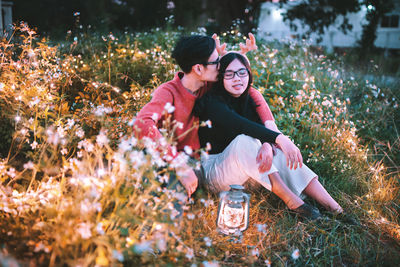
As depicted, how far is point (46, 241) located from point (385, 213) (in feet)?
8.42

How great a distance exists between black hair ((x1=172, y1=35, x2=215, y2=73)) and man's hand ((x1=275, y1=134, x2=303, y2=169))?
88 cm

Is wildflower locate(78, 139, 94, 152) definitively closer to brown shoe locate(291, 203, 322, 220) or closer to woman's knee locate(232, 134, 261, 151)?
woman's knee locate(232, 134, 261, 151)

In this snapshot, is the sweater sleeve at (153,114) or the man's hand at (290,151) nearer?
the sweater sleeve at (153,114)

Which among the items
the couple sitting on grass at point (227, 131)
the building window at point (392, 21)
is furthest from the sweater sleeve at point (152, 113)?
the building window at point (392, 21)

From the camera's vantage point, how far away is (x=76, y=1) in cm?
1422

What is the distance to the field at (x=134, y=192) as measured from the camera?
1.63 meters

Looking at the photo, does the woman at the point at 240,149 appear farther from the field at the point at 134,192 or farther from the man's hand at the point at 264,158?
the field at the point at 134,192

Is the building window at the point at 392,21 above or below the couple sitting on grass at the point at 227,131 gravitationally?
above

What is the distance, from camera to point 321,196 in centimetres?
268

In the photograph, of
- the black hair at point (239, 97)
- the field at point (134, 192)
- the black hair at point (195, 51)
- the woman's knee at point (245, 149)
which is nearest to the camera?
the field at point (134, 192)

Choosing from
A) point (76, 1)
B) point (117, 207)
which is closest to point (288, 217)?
point (117, 207)

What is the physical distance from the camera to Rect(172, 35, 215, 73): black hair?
2.67 meters

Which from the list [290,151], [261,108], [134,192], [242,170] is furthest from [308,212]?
[134,192]

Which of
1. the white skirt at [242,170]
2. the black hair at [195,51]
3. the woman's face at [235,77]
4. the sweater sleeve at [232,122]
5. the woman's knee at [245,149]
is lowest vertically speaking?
the white skirt at [242,170]
